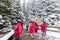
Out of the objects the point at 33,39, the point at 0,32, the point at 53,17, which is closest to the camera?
the point at 0,32

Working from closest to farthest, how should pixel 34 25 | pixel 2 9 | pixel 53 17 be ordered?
pixel 34 25 → pixel 2 9 → pixel 53 17

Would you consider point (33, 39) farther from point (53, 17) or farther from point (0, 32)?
point (53, 17)

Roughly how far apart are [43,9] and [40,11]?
0.92m

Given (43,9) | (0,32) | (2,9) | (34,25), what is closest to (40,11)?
(43,9)

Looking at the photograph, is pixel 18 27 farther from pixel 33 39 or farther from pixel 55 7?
pixel 55 7

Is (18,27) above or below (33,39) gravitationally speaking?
above

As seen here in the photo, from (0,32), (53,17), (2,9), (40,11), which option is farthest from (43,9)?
(0,32)

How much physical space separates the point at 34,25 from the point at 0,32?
414 cm

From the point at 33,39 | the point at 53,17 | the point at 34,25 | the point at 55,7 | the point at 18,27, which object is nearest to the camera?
the point at 18,27

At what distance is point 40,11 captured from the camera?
4831 cm

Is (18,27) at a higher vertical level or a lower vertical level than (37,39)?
higher

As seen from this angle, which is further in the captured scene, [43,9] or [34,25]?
[43,9]

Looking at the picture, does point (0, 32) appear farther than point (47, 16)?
No

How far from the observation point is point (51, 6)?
45.6m
